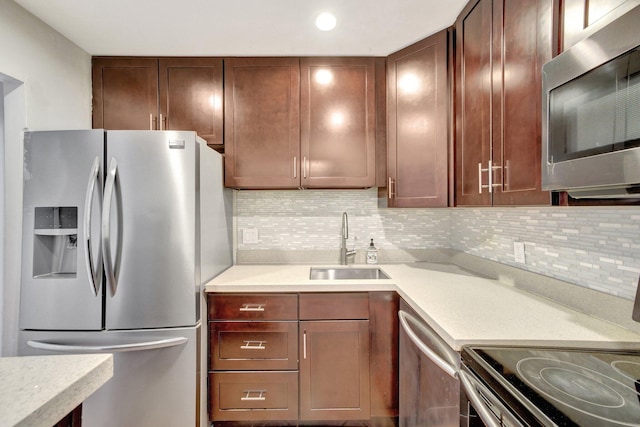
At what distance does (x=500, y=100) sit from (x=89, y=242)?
6.59 feet

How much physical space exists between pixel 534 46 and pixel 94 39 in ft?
7.55

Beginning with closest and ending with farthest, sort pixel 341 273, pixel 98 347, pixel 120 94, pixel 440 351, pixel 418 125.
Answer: pixel 440 351 → pixel 98 347 → pixel 418 125 → pixel 120 94 → pixel 341 273

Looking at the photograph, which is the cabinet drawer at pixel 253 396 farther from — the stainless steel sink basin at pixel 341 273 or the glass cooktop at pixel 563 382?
the glass cooktop at pixel 563 382

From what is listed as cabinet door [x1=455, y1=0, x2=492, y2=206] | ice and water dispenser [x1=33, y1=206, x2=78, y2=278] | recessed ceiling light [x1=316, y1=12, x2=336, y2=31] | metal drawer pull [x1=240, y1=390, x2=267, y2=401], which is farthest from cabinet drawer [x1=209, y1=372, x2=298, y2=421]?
recessed ceiling light [x1=316, y1=12, x2=336, y2=31]

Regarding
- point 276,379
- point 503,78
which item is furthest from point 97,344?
point 503,78

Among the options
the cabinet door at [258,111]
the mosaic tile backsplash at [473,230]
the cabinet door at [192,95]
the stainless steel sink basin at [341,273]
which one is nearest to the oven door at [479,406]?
the mosaic tile backsplash at [473,230]

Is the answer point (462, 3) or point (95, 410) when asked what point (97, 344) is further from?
point (462, 3)

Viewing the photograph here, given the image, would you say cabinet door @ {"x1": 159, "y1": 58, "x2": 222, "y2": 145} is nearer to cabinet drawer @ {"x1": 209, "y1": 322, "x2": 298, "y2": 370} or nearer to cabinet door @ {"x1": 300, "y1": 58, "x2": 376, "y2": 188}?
cabinet door @ {"x1": 300, "y1": 58, "x2": 376, "y2": 188}

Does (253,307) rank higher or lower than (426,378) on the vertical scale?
higher

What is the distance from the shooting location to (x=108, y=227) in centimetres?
144

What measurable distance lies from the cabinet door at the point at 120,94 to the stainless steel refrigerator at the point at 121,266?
50 cm

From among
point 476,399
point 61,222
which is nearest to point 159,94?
point 61,222

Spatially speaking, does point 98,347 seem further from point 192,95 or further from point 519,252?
point 519,252

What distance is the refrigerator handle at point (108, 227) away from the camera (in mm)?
1424
